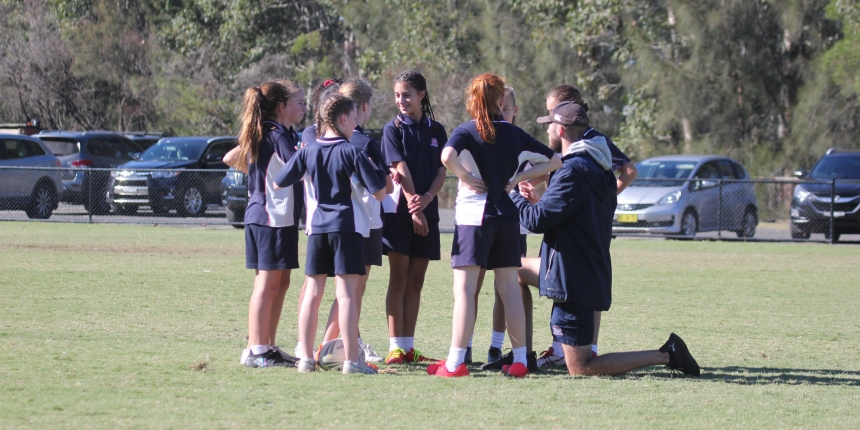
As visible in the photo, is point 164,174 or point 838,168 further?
point 164,174

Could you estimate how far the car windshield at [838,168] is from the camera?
20.7m

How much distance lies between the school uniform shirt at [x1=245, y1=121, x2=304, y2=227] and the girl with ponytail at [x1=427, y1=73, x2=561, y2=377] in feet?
3.43

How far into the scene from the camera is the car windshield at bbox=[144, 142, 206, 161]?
77.9 feet

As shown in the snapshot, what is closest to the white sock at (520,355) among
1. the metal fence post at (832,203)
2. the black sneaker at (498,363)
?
the black sneaker at (498,363)

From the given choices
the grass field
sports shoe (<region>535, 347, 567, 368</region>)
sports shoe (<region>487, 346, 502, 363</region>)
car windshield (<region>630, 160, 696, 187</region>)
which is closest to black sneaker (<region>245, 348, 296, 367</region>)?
the grass field

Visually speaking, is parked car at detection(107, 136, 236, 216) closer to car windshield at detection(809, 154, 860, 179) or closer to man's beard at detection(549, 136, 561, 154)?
car windshield at detection(809, 154, 860, 179)

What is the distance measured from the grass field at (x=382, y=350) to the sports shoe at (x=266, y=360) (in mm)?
115

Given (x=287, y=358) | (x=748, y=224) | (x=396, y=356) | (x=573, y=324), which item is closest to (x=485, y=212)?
(x=573, y=324)

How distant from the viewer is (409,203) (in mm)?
6699

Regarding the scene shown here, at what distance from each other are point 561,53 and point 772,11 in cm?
706

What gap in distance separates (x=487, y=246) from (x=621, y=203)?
45.3 feet

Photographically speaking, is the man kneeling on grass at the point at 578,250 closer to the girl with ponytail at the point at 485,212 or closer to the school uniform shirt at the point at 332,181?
the girl with ponytail at the point at 485,212

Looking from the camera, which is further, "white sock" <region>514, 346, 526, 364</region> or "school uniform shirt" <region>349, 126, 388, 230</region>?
"white sock" <region>514, 346, 526, 364</region>

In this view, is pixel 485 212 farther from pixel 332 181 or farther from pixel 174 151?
pixel 174 151
